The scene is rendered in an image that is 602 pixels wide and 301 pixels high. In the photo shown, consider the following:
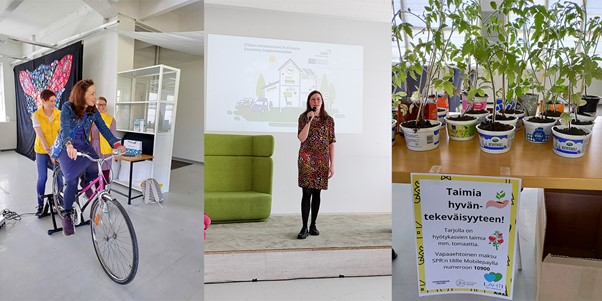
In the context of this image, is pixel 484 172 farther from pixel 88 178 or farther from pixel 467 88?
pixel 88 178

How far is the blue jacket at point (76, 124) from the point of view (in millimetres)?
727

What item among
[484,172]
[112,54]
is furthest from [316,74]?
[484,172]

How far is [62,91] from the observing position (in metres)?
0.74

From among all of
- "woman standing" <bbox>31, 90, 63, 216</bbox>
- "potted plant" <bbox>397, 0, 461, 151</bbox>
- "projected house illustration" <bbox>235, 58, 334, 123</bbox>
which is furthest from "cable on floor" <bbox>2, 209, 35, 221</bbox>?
"potted plant" <bbox>397, 0, 461, 151</bbox>

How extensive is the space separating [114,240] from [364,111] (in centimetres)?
63

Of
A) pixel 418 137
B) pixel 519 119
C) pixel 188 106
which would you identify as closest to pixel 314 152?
pixel 188 106

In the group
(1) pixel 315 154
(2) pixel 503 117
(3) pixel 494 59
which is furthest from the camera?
(2) pixel 503 117

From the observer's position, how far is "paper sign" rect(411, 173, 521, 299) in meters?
0.91

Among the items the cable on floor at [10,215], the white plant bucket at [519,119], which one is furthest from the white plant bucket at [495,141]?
the cable on floor at [10,215]

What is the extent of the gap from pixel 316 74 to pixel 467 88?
0.97 meters

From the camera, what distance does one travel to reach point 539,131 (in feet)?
4.38

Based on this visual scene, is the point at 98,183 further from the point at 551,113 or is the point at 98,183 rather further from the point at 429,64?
the point at 551,113

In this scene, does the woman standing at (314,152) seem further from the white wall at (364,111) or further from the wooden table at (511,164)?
the wooden table at (511,164)

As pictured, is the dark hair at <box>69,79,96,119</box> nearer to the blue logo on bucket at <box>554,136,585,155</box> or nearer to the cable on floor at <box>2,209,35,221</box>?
the cable on floor at <box>2,209,35,221</box>
